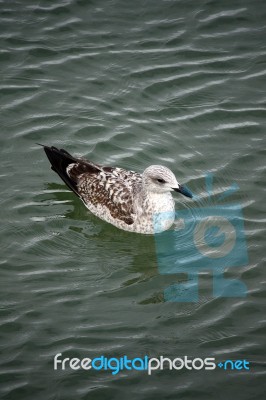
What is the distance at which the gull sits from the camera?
31.1 feet

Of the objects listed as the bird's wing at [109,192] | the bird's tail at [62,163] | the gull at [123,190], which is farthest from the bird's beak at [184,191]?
the bird's tail at [62,163]

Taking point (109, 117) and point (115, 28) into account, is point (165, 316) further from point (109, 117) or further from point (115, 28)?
point (115, 28)

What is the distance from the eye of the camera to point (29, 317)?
8.22m

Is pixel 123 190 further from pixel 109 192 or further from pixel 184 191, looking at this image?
pixel 184 191

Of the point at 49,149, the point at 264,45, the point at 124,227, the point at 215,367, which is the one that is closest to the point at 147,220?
the point at 124,227

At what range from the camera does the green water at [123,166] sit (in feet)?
25.4

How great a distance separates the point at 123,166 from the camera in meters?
10.7

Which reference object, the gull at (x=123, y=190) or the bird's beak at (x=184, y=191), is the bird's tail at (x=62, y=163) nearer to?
the gull at (x=123, y=190)

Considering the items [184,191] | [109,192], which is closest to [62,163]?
[109,192]

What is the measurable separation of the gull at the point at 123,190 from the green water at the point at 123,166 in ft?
0.81

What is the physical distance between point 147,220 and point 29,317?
7.59 ft

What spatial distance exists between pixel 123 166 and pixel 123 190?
910 millimetres

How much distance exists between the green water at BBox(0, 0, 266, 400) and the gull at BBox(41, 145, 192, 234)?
0.25 meters

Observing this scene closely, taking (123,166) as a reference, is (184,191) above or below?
above
